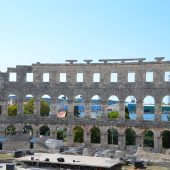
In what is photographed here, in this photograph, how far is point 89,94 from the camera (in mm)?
48156

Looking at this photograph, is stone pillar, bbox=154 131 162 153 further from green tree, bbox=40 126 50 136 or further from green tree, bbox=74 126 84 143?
green tree, bbox=40 126 50 136

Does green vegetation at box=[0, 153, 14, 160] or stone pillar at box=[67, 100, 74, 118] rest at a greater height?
stone pillar at box=[67, 100, 74, 118]

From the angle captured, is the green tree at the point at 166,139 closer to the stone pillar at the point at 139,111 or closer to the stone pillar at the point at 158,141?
the stone pillar at the point at 158,141

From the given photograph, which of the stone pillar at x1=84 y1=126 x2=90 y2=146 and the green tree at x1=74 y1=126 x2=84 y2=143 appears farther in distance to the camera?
the green tree at x1=74 y1=126 x2=84 y2=143

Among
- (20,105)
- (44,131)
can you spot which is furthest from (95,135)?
(44,131)

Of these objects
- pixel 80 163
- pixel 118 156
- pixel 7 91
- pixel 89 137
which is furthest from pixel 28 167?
pixel 7 91

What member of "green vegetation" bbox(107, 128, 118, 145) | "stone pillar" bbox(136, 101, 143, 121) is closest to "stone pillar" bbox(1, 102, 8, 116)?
"green vegetation" bbox(107, 128, 118, 145)

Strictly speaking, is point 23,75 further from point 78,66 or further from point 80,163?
point 80,163

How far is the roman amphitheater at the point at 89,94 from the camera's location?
149 ft

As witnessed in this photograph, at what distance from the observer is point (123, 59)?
151ft

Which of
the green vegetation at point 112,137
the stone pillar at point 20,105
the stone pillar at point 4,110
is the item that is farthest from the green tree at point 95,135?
the stone pillar at point 4,110

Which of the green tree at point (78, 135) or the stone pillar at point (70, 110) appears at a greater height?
the stone pillar at point (70, 110)

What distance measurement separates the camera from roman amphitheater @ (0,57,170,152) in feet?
149

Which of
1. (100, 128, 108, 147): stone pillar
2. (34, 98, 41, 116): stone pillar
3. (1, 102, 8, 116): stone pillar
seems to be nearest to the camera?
(100, 128, 108, 147): stone pillar
